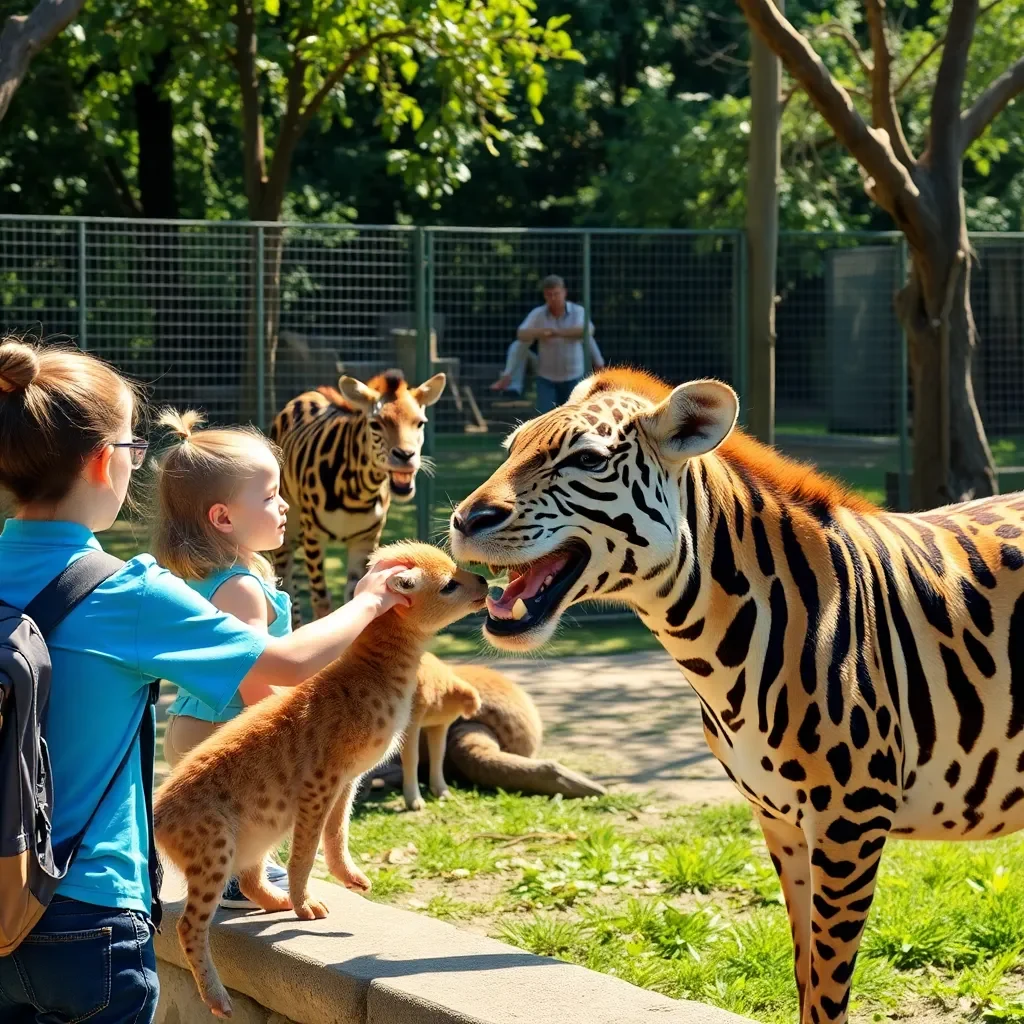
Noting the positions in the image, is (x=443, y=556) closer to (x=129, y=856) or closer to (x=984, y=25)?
(x=129, y=856)

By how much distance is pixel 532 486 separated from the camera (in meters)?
3.96

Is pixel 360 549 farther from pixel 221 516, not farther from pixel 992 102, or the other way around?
pixel 221 516

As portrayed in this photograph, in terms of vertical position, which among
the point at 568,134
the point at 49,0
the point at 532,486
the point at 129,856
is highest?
the point at 568,134

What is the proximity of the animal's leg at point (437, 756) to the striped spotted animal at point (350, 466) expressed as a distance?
11.8ft

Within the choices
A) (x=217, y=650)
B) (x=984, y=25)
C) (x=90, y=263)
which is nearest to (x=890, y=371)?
(x=90, y=263)

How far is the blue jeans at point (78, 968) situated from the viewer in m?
2.94

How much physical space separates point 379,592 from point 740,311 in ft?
35.9

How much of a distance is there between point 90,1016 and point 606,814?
468 cm

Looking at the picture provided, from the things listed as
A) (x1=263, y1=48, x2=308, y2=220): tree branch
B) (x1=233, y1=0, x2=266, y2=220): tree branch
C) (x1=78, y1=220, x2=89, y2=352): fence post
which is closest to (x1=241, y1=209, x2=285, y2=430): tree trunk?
(x1=78, y1=220, x2=89, y2=352): fence post

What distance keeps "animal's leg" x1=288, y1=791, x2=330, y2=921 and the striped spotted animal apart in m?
6.90

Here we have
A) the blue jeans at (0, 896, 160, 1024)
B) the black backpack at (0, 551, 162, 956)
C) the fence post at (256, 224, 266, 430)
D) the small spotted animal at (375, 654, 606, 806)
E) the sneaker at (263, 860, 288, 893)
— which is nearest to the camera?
the black backpack at (0, 551, 162, 956)

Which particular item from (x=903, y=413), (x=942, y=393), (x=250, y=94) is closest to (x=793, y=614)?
(x=942, y=393)

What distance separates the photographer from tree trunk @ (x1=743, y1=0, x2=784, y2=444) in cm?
1370

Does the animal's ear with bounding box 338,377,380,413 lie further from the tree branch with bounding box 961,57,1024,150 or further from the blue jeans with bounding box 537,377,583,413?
the tree branch with bounding box 961,57,1024,150
